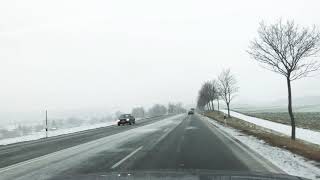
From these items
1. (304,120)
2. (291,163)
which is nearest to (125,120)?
(304,120)

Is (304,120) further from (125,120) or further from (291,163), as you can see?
(291,163)

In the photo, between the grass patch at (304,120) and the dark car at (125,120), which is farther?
the dark car at (125,120)

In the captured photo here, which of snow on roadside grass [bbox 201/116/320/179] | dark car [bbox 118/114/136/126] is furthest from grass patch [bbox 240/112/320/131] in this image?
snow on roadside grass [bbox 201/116/320/179]

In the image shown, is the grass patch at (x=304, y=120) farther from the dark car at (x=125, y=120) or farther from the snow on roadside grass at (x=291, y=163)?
the snow on roadside grass at (x=291, y=163)

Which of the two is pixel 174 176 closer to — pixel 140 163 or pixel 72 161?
pixel 140 163

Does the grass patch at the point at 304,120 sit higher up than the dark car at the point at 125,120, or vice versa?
the dark car at the point at 125,120

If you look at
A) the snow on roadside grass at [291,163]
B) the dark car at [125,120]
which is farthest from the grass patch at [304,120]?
the snow on roadside grass at [291,163]

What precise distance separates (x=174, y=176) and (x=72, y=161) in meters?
7.54

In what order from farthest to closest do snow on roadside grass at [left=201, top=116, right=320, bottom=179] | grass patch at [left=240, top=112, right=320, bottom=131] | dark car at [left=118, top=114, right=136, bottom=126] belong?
dark car at [left=118, top=114, right=136, bottom=126] → grass patch at [left=240, top=112, right=320, bottom=131] → snow on roadside grass at [left=201, top=116, right=320, bottom=179]

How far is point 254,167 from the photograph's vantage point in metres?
11.2

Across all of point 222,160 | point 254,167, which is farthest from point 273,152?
point 254,167

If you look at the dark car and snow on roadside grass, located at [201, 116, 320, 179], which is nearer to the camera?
snow on roadside grass, located at [201, 116, 320, 179]

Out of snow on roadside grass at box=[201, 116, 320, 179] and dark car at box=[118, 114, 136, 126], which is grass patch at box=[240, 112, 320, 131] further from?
snow on roadside grass at box=[201, 116, 320, 179]

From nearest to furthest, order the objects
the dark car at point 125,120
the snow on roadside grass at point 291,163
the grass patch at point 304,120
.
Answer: the snow on roadside grass at point 291,163 → the grass patch at point 304,120 → the dark car at point 125,120
